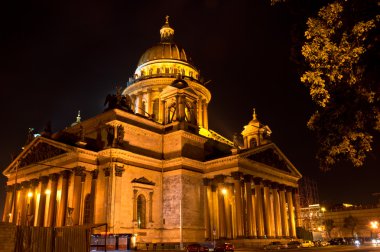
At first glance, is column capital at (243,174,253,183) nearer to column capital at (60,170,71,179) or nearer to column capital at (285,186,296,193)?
column capital at (285,186,296,193)

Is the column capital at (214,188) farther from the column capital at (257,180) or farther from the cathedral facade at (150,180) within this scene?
the column capital at (257,180)

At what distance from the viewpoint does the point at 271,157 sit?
54469 millimetres

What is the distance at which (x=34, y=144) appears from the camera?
48625 mm

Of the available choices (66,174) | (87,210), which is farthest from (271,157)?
(66,174)

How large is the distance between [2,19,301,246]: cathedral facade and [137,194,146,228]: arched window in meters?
0.12

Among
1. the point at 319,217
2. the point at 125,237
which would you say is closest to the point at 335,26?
the point at 125,237

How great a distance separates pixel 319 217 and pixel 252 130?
5586 cm

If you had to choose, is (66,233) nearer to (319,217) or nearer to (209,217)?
(209,217)

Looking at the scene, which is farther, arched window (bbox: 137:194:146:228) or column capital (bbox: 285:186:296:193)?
column capital (bbox: 285:186:296:193)

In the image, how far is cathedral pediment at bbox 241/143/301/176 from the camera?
1949 inches

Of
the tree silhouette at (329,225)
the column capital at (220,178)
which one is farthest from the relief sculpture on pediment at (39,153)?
the tree silhouette at (329,225)

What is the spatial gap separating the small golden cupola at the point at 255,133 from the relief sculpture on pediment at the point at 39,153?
31415mm

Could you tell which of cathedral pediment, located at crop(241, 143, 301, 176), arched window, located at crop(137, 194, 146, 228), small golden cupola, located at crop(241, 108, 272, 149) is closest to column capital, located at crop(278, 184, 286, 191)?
cathedral pediment, located at crop(241, 143, 301, 176)

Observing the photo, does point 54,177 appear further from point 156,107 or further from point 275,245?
point 275,245
